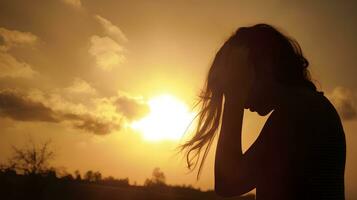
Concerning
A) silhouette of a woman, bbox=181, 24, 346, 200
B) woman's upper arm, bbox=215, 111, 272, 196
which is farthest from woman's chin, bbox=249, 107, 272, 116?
woman's upper arm, bbox=215, 111, 272, 196

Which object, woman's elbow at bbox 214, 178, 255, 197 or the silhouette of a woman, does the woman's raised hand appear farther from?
woman's elbow at bbox 214, 178, 255, 197

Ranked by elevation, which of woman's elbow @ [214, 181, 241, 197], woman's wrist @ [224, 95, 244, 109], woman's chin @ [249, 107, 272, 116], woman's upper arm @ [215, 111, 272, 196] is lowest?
woman's elbow @ [214, 181, 241, 197]

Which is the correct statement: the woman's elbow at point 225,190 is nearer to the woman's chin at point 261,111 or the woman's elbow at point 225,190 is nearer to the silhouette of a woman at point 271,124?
the silhouette of a woman at point 271,124

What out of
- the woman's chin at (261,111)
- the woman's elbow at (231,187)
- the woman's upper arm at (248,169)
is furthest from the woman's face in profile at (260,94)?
the woman's elbow at (231,187)

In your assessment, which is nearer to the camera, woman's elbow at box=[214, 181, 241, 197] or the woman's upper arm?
the woman's upper arm

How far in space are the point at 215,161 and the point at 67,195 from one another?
26.2 metres

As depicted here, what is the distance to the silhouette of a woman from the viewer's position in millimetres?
2285

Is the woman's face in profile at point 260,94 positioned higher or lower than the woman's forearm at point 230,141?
higher

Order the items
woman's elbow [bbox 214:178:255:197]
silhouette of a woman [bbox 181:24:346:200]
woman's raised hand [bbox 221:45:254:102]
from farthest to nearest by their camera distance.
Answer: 1. woman's raised hand [bbox 221:45:254:102]
2. woman's elbow [bbox 214:178:255:197]
3. silhouette of a woman [bbox 181:24:346:200]

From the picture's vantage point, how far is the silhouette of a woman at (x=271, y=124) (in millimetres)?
2285

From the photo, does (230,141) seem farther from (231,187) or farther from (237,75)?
(237,75)

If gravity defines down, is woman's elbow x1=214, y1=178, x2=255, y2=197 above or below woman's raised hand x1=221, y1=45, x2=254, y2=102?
below

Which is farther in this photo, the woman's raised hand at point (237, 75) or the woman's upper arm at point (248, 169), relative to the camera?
the woman's raised hand at point (237, 75)

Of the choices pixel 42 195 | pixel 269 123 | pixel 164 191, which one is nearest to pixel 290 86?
pixel 269 123
